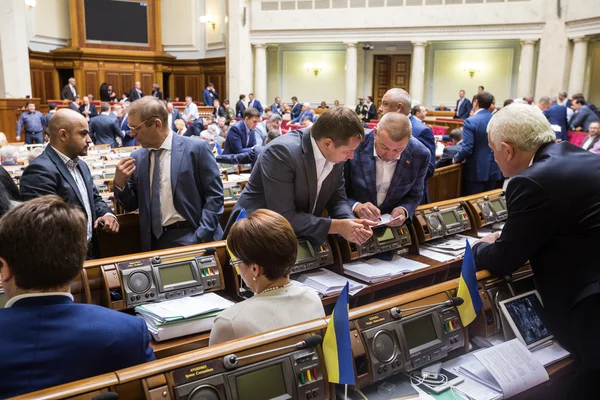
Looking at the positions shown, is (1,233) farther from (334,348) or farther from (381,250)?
(381,250)

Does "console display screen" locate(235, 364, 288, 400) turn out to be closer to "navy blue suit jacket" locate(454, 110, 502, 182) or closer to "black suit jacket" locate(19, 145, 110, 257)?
"black suit jacket" locate(19, 145, 110, 257)

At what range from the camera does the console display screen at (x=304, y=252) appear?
2697mm

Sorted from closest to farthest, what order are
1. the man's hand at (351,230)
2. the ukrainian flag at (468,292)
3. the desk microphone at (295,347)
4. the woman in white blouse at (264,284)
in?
the desk microphone at (295,347)
the woman in white blouse at (264,284)
the ukrainian flag at (468,292)
the man's hand at (351,230)

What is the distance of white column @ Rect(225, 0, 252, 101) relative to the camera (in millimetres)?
16297

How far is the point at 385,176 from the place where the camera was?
320 cm

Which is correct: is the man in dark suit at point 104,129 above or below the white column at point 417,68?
below

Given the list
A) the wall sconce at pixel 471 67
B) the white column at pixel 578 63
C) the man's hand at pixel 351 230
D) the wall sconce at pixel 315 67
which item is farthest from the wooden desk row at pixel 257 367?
the wall sconce at pixel 315 67

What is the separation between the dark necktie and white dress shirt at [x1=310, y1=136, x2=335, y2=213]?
899mm

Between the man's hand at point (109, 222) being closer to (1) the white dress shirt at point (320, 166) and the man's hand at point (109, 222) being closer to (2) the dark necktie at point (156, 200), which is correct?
(2) the dark necktie at point (156, 200)

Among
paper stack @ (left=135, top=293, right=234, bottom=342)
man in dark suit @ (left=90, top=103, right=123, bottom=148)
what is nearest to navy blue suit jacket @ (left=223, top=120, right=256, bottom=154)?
man in dark suit @ (left=90, top=103, right=123, bottom=148)

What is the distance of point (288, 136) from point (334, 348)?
4.57ft

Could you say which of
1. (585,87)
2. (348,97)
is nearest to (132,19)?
A: (348,97)

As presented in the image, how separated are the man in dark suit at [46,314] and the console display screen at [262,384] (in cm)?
35

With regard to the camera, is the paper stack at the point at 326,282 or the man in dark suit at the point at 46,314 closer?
the man in dark suit at the point at 46,314
